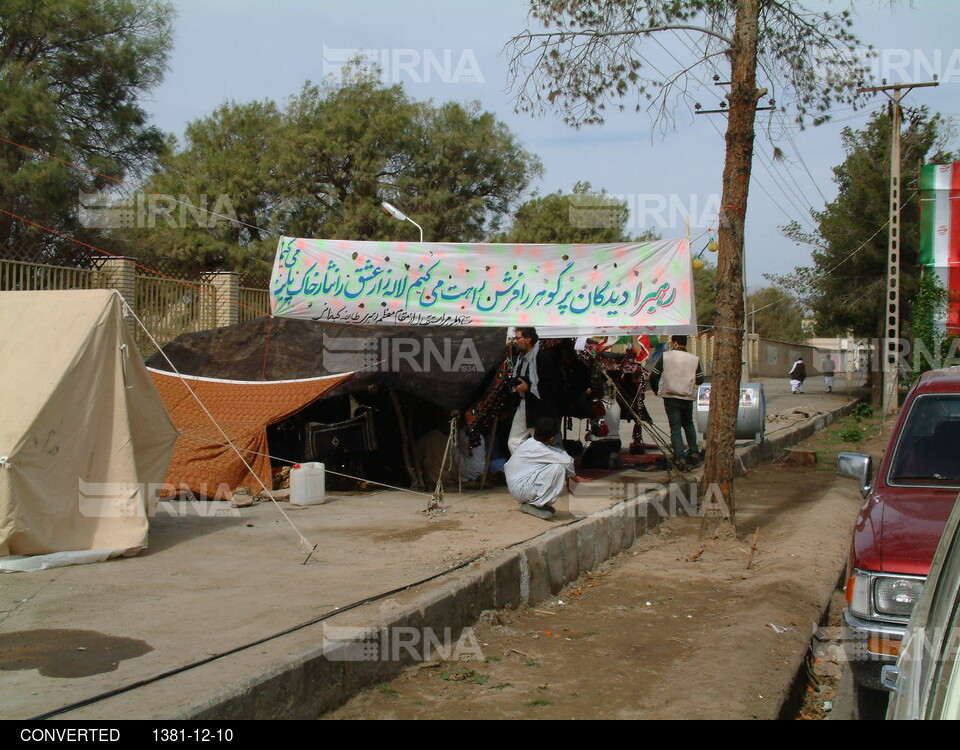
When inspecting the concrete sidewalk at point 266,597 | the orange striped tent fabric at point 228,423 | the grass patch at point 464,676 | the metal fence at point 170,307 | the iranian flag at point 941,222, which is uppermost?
the iranian flag at point 941,222

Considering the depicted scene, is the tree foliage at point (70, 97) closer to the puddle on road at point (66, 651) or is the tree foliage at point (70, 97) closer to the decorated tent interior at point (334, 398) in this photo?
the decorated tent interior at point (334, 398)

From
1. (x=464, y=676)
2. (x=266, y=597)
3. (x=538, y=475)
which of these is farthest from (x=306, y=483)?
(x=464, y=676)

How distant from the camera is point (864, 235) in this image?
103 feet

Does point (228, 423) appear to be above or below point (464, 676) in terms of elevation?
above

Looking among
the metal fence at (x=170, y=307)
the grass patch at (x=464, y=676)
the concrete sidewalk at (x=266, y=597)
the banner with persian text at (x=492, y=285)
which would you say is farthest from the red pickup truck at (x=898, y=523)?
the metal fence at (x=170, y=307)

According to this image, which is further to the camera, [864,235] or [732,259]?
[864,235]

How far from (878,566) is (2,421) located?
5.45 meters

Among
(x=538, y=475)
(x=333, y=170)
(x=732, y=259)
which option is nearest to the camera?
(x=538, y=475)

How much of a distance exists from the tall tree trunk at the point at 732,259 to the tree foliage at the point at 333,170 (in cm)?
2147

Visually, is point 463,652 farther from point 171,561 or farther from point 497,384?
point 497,384

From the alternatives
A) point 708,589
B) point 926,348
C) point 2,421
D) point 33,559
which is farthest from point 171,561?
point 926,348

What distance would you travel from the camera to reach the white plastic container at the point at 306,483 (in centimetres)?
829

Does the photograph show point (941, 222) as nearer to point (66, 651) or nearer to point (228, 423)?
point (228, 423)

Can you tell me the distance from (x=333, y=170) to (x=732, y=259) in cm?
2366
